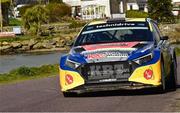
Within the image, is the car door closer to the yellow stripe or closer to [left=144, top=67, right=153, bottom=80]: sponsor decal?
[left=144, top=67, right=153, bottom=80]: sponsor decal

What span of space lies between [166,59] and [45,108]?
147 inches

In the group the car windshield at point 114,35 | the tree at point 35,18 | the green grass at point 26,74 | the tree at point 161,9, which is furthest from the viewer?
the tree at point 35,18

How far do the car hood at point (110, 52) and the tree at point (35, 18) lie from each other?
7230 cm

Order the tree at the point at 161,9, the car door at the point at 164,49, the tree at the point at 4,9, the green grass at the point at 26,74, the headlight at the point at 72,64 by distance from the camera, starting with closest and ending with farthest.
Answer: the headlight at the point at 72,64, the car door at the point at 164,49, the green grass at the point at 26,74, the tree at the point at 161,9, the tree at the point at 4,9

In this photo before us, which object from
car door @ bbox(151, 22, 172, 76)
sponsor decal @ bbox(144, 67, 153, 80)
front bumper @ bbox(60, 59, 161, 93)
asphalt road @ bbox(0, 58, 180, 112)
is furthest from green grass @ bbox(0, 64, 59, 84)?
sponsor decal @ bbox(144, 67, 153, 80)

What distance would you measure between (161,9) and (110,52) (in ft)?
231

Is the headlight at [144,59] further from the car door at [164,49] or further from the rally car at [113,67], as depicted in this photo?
the car door at [164,49]

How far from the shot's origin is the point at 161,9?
3278 inches

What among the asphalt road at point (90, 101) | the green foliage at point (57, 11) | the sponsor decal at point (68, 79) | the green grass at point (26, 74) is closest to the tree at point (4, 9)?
the green foliage at point (57, 11)

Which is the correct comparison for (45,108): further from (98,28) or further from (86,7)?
(86,7)

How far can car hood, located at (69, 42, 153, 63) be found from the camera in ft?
43.8

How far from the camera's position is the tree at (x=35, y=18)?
8625cm

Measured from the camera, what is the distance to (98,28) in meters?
15.5

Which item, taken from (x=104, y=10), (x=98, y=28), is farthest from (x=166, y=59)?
(x=104, y=10)
